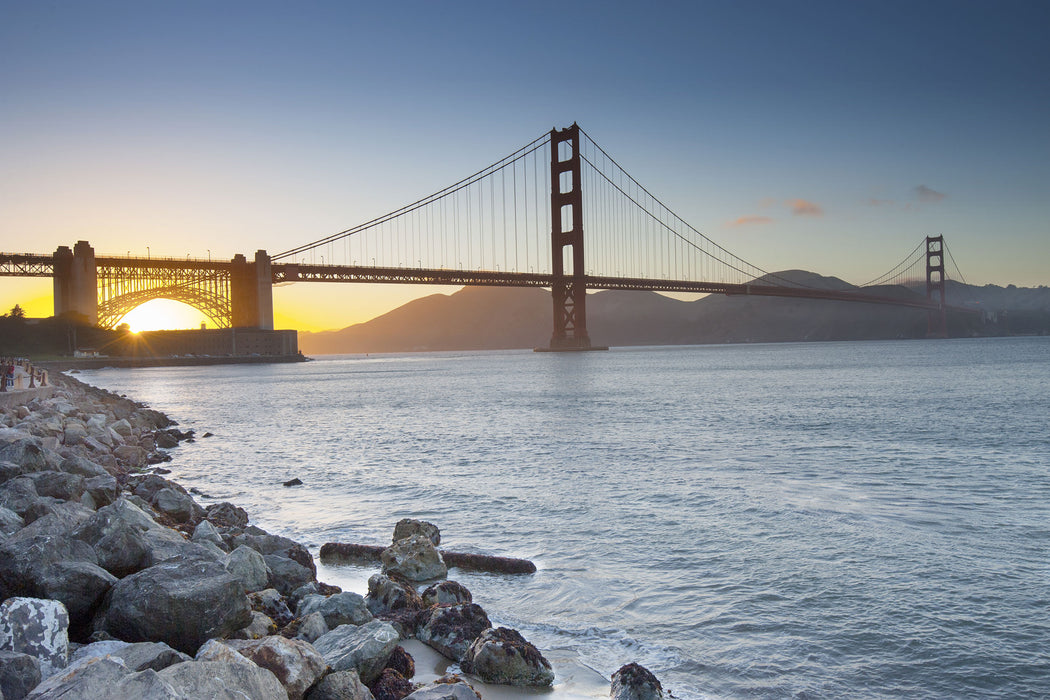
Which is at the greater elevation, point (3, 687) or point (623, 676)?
point (3, 687)

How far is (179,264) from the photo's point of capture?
81.0 meters

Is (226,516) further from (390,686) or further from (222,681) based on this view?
(222,681)

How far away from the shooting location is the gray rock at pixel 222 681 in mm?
2814

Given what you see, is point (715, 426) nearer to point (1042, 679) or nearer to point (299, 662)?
point (1042, 679)

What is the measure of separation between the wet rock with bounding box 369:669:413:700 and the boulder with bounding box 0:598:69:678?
5.01 ft

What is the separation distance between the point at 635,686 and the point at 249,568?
9.25 feet

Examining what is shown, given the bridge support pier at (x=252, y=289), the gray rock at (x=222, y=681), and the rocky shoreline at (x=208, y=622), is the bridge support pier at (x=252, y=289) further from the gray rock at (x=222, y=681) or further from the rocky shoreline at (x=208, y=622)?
the gray rock at (x=222, y=681)

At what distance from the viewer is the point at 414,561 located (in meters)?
6.75

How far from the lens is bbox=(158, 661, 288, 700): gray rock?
2814 mm

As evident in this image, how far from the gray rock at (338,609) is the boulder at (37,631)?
1730 mm

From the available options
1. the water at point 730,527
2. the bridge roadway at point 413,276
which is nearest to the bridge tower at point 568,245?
the bridge roadway at point 413,276

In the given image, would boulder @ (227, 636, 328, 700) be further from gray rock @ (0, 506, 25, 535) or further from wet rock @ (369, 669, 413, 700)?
gray rock @ (0, 506, 25, 535)

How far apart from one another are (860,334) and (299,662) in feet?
640

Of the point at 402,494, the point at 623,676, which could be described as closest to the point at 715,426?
the point at 402,494
